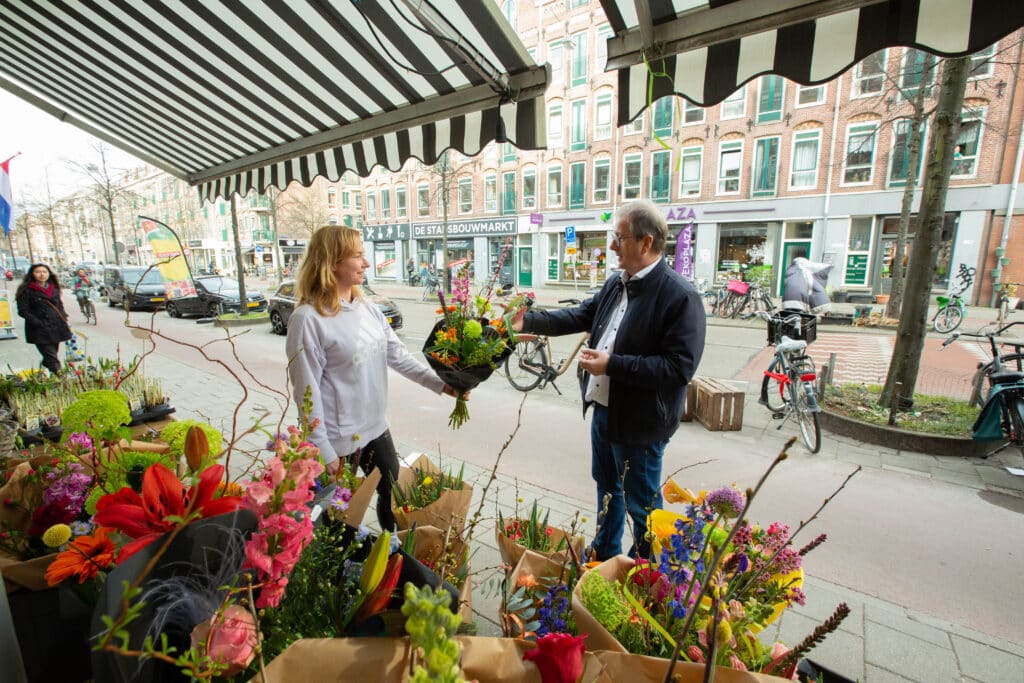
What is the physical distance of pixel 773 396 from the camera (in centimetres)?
652

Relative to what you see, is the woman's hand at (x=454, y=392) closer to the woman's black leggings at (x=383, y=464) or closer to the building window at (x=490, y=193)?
the woman's black leggings at (x=383, y=464)

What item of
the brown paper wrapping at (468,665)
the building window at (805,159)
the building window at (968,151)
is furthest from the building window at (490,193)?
the brown paper wrapping at (468,665)

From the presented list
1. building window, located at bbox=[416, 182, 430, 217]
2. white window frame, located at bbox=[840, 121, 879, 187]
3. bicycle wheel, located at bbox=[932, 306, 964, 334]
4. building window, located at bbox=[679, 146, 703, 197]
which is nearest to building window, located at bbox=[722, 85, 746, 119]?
building window, located at bbox=[679, 146, 703, 197]

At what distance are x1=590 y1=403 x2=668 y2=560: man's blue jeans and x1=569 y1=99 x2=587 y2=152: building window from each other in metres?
24.0

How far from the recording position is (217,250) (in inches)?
1863

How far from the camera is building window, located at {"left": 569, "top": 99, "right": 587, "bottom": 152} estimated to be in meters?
23.8

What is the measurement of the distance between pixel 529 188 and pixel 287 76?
23940 millimetres

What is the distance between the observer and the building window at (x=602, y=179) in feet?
77.0

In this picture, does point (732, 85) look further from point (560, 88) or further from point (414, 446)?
point (560, 88)

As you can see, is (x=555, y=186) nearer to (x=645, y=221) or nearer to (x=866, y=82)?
(x=866, y=82)

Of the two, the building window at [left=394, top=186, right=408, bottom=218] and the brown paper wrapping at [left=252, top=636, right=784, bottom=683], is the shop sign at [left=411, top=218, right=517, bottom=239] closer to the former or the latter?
the building window at [left=394, top=186, right=408, bottom=218]

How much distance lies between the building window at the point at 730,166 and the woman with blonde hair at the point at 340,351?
21710 mm

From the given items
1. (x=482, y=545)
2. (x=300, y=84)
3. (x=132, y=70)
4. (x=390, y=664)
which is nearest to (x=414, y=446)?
(x=482, y=545)

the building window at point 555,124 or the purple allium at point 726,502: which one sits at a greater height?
the building window at point 555,124
